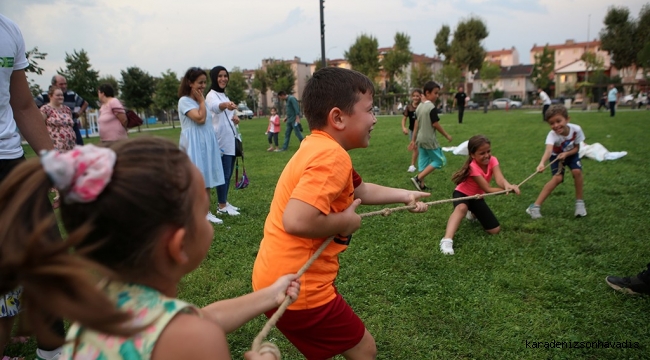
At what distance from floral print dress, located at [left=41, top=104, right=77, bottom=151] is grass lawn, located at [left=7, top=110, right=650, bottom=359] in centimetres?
333

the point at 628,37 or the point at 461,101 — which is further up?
the point at 628,37

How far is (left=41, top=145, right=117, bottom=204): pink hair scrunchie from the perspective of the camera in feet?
3.41

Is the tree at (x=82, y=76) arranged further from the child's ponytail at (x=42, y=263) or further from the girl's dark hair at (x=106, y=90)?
the child's ponytail at (x=42, y=263)

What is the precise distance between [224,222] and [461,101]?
19189 mm

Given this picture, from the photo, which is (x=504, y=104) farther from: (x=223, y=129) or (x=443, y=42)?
(x=223, y=129)

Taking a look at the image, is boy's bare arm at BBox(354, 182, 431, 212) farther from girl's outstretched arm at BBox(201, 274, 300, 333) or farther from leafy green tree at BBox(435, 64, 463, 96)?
leafy green tree at BBox(435, 64, 463, 96)

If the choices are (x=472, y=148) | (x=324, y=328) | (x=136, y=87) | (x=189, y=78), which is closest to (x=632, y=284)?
(x=472, y=148)

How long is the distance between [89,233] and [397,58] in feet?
197

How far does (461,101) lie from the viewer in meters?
22.6

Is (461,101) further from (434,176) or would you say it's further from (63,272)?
(63,272)

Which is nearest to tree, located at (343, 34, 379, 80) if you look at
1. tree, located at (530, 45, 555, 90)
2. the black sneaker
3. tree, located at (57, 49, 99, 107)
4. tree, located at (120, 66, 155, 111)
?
tree, located at (530, 45, 555, 90)

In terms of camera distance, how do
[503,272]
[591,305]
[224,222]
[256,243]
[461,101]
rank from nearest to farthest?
[591,305], [503,272], [256,243], [224,222], [461,101]

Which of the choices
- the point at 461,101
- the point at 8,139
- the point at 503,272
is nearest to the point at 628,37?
the point at 461,101

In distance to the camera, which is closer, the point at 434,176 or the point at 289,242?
the point at 289,242
